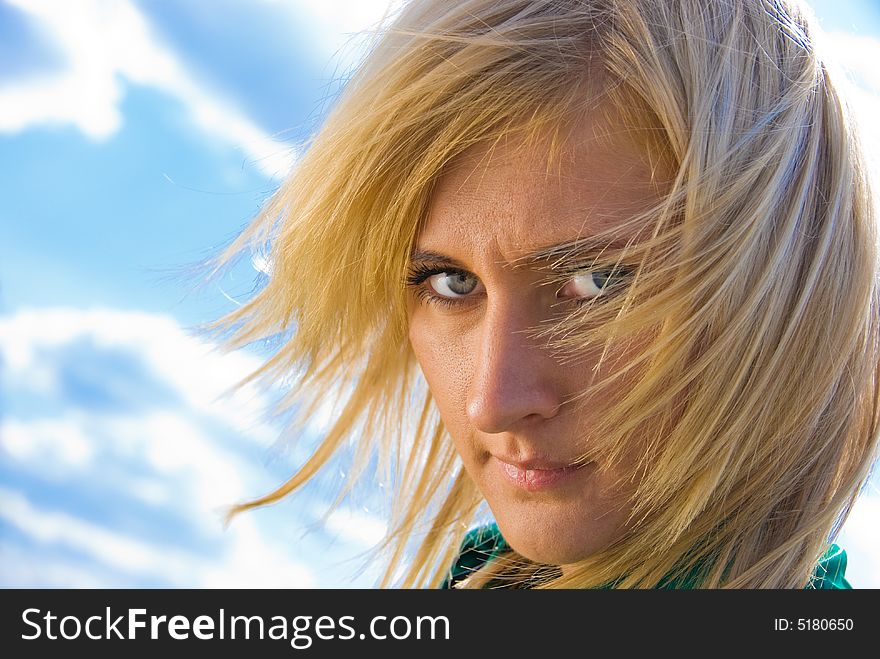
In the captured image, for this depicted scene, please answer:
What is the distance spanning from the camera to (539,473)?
112cm

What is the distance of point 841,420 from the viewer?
1.12 m

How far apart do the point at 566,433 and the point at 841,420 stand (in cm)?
34

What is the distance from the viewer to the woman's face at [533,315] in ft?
3.44

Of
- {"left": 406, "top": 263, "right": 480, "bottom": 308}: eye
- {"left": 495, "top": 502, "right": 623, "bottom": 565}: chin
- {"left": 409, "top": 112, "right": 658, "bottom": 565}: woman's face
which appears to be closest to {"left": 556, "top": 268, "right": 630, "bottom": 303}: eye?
{"left": 409, "top": 112, "right": 658, "bottom": 565}: woman's face

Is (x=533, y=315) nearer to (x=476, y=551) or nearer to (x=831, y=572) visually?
(x=831, y=572)

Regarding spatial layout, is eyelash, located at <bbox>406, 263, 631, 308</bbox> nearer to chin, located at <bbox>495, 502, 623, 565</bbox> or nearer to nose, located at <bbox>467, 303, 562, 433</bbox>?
nose, located at <bbox>467, 303, 562, 433</bbox>

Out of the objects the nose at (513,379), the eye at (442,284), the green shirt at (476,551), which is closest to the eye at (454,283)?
the eye at (442,284)

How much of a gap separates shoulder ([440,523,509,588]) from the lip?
0.54m

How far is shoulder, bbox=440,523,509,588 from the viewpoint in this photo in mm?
1690

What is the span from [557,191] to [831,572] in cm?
63

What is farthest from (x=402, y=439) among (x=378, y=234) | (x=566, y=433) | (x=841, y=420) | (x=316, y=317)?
(x=841, y=420)

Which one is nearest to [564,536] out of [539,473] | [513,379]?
[539,473]

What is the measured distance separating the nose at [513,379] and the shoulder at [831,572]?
43 cm

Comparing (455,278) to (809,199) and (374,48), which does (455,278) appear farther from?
(809,199)
